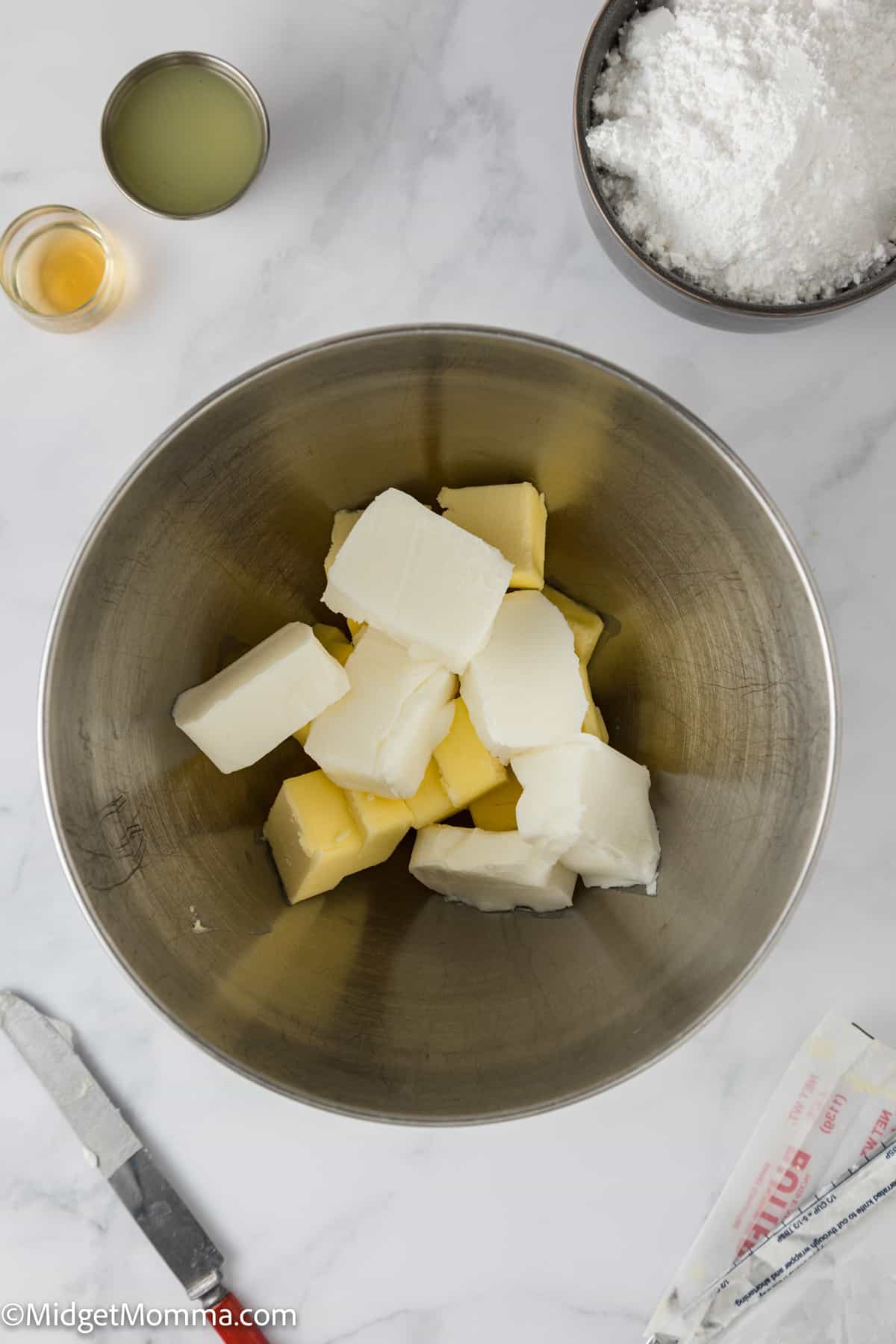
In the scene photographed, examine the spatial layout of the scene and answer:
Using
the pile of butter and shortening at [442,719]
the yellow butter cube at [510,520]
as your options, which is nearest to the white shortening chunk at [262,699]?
the pile of butter and shortening at [442,719]

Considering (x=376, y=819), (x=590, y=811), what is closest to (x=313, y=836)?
(x=376, y=819)

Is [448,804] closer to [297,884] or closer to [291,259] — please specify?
[297,884]

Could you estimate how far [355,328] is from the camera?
1203mm

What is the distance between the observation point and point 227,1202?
1.20 meters

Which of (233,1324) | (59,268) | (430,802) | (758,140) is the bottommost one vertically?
(233,1324)

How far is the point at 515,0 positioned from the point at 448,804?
0.97 meters

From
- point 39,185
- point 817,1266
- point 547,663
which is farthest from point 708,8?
point 817,1266

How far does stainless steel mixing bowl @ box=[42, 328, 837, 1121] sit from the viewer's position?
88 cm

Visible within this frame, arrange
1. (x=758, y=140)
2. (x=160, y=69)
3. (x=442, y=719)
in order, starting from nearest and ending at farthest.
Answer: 1. (x=758, y=140)
2. (x=442, y=719)
3. (x=160, y=69)

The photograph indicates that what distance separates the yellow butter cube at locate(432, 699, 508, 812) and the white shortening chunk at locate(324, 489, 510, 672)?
122 millimetres

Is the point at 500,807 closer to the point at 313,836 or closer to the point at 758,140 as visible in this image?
the point at 313,836

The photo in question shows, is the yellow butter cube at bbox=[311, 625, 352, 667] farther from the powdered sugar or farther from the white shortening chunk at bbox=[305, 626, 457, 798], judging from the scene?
the powdered sugar

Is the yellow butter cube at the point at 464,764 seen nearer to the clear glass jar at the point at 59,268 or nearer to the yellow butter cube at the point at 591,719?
the yellow butter cube at the point at 591,719
